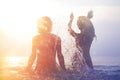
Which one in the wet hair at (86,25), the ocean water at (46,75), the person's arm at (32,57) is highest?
the wet hair at (86,25)

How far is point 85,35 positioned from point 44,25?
0.58m

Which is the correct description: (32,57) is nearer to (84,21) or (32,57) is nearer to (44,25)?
(44,25)

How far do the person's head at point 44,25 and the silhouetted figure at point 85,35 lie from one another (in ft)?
0.90

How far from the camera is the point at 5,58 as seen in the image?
5.54 metres

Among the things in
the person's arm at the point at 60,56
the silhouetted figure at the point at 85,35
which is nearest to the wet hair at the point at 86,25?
the silhouetted figure at the point at 85,35

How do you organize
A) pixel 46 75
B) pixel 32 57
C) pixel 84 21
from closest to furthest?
1. pixel 46 75
2. pixel 32 57
3. pixel 84 21

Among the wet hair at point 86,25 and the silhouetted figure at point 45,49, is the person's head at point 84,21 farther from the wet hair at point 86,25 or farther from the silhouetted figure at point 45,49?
the silhouetted figure at point 45,49

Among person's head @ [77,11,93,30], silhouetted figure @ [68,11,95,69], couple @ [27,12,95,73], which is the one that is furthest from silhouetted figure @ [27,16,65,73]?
person's head @ [77,11,93,30]

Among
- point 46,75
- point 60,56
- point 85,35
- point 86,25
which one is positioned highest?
point 86,25

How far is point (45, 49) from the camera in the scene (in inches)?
221

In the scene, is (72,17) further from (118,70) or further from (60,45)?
(118,70)

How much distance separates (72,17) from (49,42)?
43 centimetres

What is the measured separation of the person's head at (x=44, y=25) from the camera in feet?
18.1

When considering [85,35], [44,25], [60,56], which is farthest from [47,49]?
[85,35]
